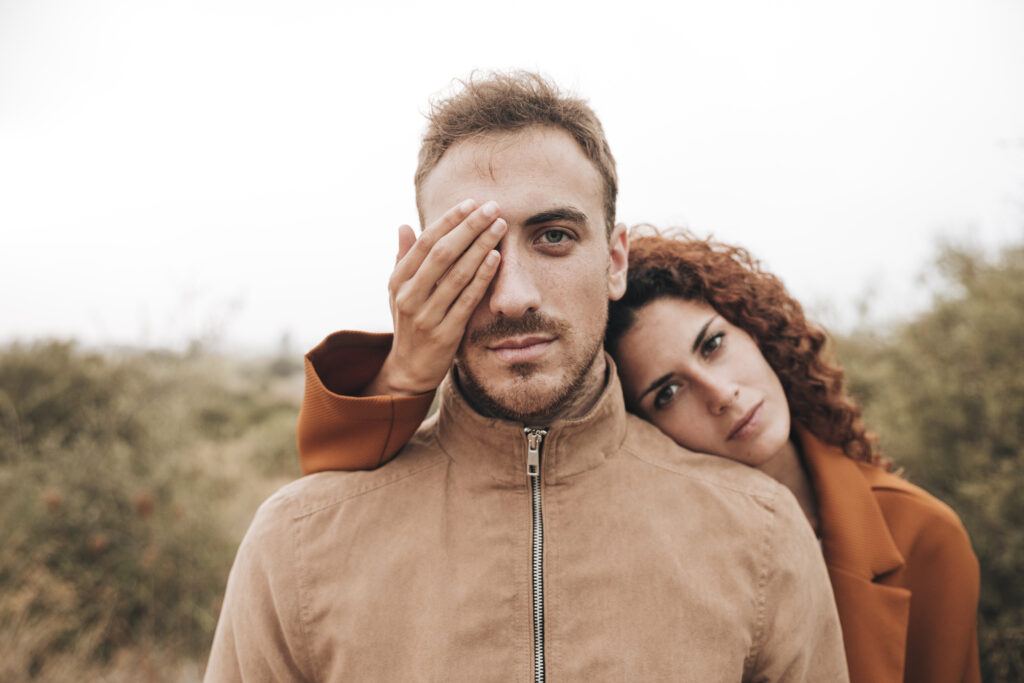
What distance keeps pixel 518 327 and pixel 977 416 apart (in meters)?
4.23

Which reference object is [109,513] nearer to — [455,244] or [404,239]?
[404,239]

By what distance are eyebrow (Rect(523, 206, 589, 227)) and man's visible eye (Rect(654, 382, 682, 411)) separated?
0.82 m

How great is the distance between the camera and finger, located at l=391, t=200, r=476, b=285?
1.53 m

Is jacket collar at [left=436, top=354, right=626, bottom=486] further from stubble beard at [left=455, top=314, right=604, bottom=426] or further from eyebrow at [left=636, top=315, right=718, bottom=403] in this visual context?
eyebrow at [left=636, top=315, right=718, bottom=403]

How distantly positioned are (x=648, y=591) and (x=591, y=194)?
3.73 feet

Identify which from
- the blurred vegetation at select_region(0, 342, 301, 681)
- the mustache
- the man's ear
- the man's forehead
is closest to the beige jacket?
the mustache

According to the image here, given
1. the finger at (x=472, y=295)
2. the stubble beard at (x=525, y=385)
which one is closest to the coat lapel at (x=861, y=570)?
the stubble beard at (x=525, y=385)

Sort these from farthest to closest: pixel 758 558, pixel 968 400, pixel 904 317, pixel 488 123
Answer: pixel 904 317 → pixel 968 400 → pixel 488 123 → pixel 758 558

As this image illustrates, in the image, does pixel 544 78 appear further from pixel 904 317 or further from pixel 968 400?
pixel 904 317

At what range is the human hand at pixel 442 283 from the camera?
152 centimetres

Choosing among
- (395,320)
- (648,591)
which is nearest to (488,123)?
(395,320)

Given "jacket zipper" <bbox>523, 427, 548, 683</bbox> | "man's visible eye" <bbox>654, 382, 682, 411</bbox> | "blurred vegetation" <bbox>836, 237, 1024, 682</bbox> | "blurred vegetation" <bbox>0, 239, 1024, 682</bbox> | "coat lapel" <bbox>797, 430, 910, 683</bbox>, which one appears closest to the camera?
"jacket zipper" <bbox>523, 427, 548, 683</bbox>

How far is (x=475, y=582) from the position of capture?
4.91 ft

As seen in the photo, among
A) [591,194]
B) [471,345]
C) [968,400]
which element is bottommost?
[968,400]
